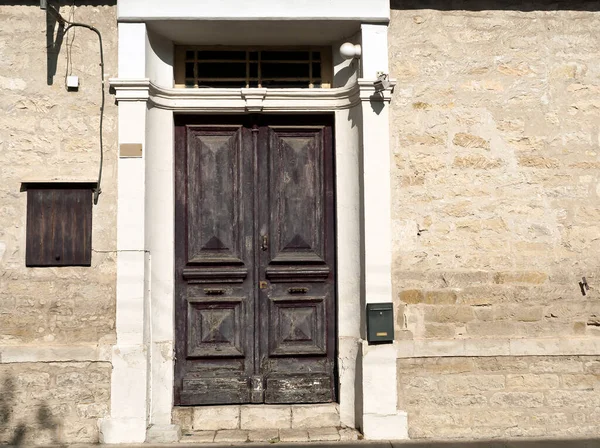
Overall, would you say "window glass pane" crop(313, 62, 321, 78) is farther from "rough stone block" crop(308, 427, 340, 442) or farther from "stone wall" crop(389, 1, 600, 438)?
"rough stone block" crop(308, 427, 340, 442)

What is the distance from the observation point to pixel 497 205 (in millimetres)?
5551

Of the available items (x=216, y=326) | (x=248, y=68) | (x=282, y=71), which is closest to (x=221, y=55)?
(x=248, y=68)

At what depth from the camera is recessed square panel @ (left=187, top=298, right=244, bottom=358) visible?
18.4 ft

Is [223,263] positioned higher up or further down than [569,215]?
further down

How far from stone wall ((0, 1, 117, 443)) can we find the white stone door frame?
0.16m

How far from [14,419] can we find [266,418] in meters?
2.01

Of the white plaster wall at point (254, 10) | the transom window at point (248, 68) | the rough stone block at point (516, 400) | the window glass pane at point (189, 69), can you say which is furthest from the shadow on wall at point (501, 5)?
the rough stone block at point (516, 400)

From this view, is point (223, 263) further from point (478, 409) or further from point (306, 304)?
Answer: point (478, 409)

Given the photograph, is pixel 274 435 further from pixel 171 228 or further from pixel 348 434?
pixel 171 228

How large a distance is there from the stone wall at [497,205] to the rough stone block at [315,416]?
73 cm

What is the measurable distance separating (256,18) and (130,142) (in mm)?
1474

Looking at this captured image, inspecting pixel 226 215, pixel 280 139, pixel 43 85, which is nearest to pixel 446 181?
pixel 280 139

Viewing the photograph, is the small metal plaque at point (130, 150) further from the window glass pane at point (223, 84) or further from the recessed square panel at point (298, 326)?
the recessed square panel at point (298, 326)

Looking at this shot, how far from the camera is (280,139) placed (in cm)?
579
